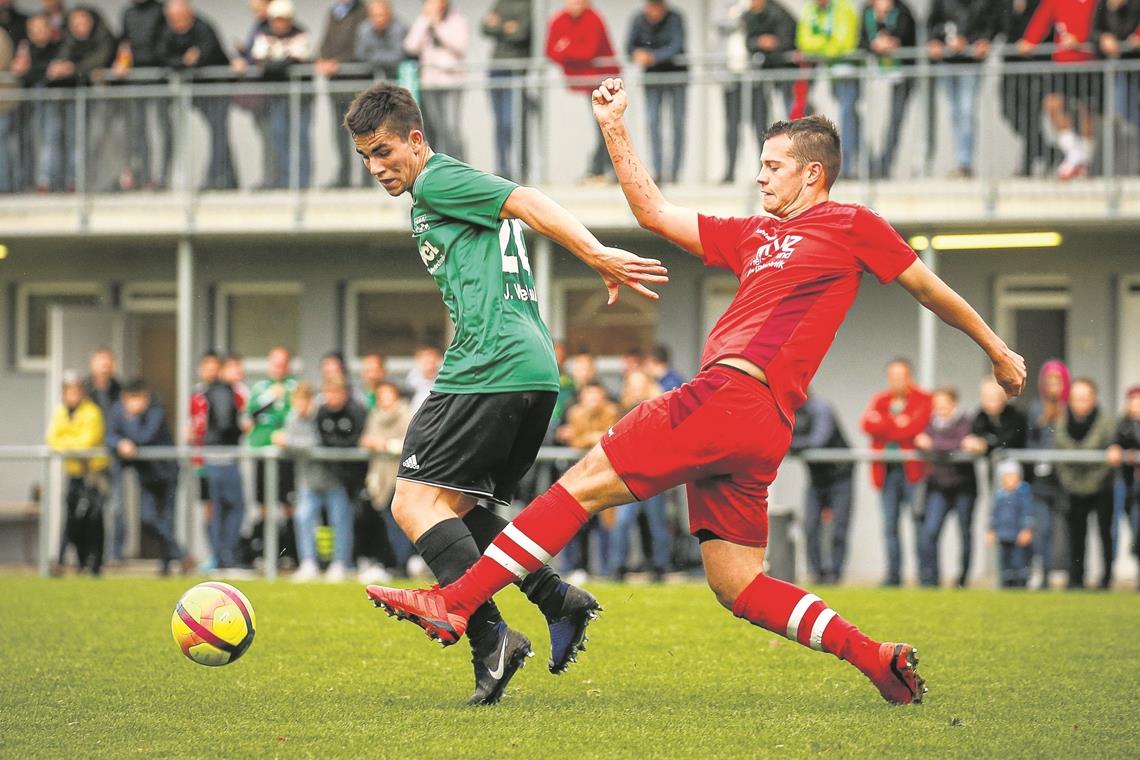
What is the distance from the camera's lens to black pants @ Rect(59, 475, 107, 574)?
15.1 m

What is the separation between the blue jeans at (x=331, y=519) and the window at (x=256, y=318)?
5.47m

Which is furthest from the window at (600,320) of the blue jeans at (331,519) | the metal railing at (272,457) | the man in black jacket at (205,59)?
the blue jeans at (331,519)

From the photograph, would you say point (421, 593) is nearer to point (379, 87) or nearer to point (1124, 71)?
point (379, 87)

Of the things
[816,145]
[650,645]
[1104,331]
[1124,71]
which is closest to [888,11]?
[1124,71]

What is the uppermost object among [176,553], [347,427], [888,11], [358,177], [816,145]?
[888,11]

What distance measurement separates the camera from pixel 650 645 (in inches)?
329

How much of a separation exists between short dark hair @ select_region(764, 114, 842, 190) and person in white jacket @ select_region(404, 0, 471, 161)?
10.7 m

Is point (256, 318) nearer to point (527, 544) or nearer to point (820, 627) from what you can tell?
point (527, 544)

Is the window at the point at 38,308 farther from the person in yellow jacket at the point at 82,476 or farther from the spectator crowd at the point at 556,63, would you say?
the person in yellow jacket at the point at 82,476

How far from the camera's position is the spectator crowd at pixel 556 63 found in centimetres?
1547

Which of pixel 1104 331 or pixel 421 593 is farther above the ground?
pixel 1104 331

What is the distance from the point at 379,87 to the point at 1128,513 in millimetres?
9037

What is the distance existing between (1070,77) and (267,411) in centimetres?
790

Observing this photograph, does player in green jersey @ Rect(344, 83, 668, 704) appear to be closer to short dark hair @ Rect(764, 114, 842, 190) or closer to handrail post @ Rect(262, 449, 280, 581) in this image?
short dark hair @ Rect(764, 114, 842, 190)
